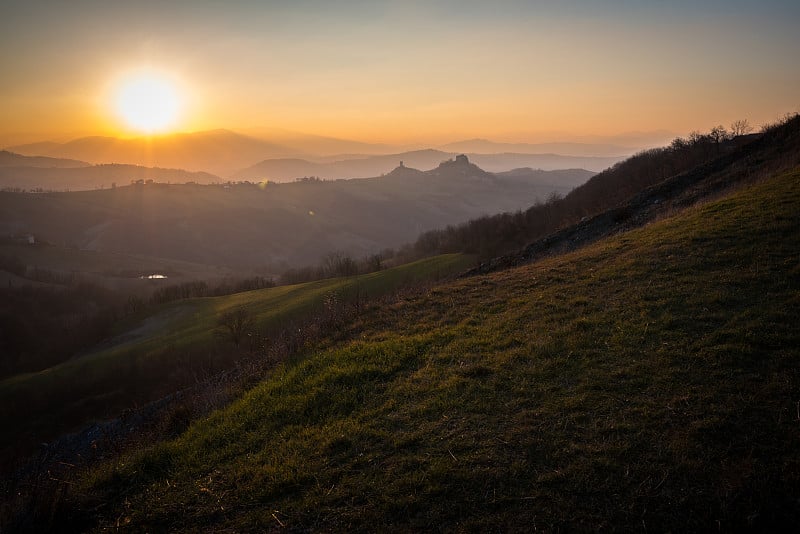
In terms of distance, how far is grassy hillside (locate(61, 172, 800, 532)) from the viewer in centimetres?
602

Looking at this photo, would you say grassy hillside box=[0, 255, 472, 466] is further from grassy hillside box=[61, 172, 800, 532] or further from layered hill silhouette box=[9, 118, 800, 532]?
grassy hillside box=[61, 172, 800, 532]

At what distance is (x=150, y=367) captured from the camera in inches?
1430

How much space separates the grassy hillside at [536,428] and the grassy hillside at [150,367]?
17443mm

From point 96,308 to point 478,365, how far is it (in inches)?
3819

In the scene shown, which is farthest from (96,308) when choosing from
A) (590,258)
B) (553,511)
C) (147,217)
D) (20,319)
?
(147,217)

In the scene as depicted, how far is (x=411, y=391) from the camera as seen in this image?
10195 millimetres

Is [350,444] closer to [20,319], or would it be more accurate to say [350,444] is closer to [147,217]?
[20,319]

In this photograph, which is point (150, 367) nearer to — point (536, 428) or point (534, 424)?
Answer: point (534, 424)

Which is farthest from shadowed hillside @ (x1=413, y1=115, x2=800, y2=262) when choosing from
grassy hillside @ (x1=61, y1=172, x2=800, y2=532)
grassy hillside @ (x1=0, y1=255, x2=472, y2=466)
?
grassy hillside @ (x1=61, y1=172, x2=800, y2=532)

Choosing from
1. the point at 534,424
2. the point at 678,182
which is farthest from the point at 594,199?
the point at 534,424

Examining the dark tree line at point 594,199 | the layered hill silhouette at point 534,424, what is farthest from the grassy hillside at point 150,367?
the layered hill silhouette at point 534,424

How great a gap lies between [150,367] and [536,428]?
3737 cm

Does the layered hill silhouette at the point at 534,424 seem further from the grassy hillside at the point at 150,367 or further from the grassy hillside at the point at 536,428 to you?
the grassy hillside at the point at 150,367

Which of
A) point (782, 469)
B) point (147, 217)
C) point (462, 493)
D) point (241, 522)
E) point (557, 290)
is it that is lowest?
point (241, 522)
